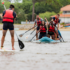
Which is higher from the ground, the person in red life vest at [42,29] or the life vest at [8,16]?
the life vest at [8,16]

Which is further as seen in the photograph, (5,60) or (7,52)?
(7,52)

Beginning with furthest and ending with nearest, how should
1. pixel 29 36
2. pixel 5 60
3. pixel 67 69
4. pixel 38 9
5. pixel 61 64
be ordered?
pixel 38 9
pixel 29 36
pixel 5 60
pixel 61 64
pixel 67 69

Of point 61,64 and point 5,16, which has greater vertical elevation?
point 5,16

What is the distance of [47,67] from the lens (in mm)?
6941

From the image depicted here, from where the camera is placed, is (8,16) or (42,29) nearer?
(8,16)

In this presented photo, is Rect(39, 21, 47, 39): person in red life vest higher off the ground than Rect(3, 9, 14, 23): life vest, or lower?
lower

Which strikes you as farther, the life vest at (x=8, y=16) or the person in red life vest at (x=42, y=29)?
the person in red life vest at (x=42, y=29)

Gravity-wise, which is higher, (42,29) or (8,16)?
(8,16)

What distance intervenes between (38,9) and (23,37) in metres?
66.5

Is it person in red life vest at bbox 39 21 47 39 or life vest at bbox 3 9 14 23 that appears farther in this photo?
person in red life vest at bbox 39 21 47 39

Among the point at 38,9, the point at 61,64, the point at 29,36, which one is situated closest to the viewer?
the point at 61,64

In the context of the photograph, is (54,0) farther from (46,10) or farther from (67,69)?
(67,69)

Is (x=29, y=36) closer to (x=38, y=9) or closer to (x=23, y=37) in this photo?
(x=23, y=37)

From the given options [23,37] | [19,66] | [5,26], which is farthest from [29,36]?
[19,66]
